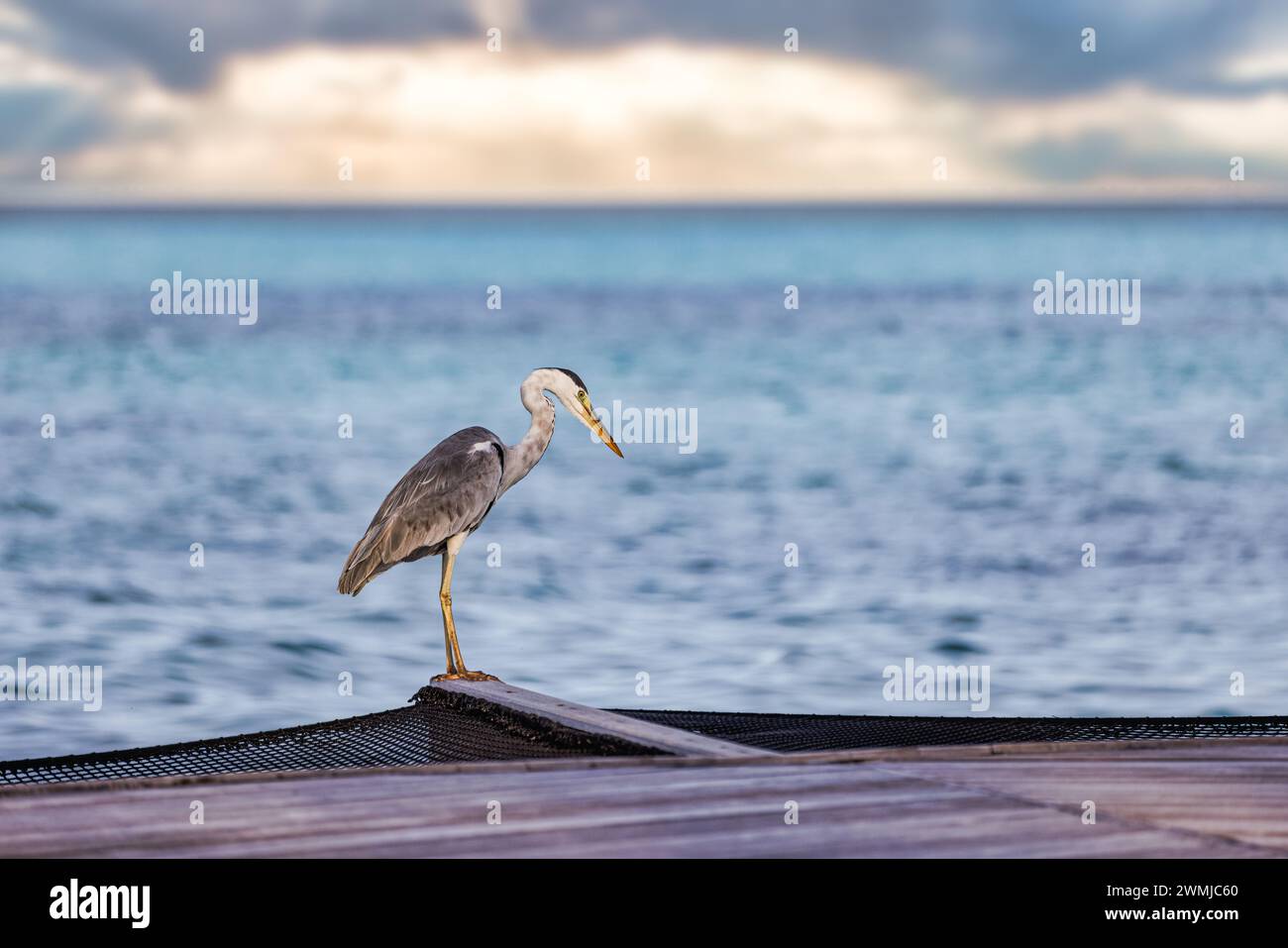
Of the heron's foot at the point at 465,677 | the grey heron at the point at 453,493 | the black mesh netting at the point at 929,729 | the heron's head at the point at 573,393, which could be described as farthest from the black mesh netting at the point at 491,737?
the heron's head at the point at 573,393

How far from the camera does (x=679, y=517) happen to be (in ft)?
67.7

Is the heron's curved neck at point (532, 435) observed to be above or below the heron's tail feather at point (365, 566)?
above

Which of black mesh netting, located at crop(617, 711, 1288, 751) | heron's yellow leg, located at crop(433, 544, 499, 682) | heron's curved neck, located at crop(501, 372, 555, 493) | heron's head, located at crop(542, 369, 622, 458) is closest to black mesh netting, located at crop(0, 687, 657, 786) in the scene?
heron's yellow leg, located at crop(433, 544, 499, 682)

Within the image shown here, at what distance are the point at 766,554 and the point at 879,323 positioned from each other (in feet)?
113

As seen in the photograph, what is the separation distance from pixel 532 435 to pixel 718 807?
3495mm

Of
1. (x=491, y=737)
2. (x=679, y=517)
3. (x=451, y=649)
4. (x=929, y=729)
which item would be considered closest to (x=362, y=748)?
(x=491, y=737)

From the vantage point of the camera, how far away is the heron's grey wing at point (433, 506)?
7707 millimetres

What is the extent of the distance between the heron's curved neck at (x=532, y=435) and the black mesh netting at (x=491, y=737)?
1.36 metres

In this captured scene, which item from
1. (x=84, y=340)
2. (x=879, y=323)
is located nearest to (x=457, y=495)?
(x=84, y=340)

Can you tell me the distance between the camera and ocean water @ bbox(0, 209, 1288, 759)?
12.8 m

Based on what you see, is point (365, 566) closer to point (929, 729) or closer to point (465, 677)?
point (465, 677)

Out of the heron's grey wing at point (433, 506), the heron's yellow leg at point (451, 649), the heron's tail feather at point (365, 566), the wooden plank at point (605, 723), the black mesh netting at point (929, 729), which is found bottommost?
the black mesh netting at point (929, 729)

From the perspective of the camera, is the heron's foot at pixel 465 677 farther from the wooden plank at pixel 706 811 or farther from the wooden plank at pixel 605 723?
the wooden plank at pixel 706 811
